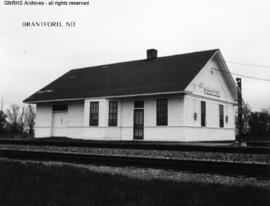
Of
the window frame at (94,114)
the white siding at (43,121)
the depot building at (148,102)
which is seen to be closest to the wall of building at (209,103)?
the depot building at (148,102)

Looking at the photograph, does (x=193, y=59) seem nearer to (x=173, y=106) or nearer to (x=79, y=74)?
(x=173, y=106)

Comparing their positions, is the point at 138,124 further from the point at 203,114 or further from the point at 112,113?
the point at 203,114

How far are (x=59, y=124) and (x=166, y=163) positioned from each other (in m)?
18.3

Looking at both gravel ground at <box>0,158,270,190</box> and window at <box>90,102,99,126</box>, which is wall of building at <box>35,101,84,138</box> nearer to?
window at <box>90,102,99,126</box>

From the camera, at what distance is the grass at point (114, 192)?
16.3ft

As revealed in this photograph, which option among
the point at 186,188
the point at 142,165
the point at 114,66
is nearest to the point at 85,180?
the point at 186,188

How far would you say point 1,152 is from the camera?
13.4 m

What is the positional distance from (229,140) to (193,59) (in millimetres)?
6690

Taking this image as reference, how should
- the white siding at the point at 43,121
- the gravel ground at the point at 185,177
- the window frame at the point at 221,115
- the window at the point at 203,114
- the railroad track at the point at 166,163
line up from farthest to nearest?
the white siding at the point at 43,121 < the window frame at the point at 221,115 < the window at the point at 203,114 < the railroad track at the point at 166,163 < the gravel ground at the point at 185,177

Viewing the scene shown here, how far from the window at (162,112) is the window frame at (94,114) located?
181 inches

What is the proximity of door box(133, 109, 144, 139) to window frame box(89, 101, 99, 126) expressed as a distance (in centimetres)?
283

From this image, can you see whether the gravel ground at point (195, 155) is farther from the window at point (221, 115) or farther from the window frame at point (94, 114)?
the window at point (221, 115)

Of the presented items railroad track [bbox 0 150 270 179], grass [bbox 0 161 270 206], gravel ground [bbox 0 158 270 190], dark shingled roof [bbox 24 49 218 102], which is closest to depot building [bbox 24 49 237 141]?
dark shingled roof [bbox 24 49 218 102]

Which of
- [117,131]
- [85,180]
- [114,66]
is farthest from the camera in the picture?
[114,66]
